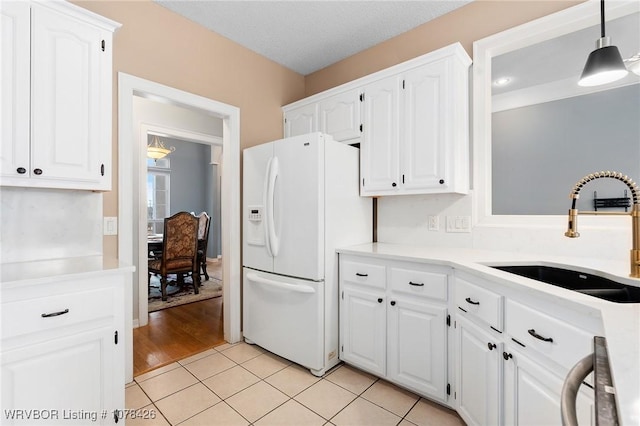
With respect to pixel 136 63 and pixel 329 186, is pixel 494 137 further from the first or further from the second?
pixel 136 63

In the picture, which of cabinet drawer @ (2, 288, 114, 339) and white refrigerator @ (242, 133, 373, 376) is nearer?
cabinet drawer @ (2, 288, 114, 339)

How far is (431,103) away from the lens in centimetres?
212

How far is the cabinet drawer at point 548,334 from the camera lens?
3.17 ft

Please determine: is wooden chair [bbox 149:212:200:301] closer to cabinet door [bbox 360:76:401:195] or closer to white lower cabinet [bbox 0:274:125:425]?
white lower cabinet [bbox 0:274:125:425]

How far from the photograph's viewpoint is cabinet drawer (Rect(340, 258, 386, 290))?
2016mm

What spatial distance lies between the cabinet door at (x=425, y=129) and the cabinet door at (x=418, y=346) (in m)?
0.85

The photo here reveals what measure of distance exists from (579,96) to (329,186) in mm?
2149

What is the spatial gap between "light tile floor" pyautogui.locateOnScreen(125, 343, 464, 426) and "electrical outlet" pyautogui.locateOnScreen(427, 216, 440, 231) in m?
1.20

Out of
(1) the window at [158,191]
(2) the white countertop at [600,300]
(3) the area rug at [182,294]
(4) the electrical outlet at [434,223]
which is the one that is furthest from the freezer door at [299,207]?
(1) the window at [158,191]

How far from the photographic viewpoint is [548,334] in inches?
42.6

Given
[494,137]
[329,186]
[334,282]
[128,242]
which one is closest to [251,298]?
[334,282]

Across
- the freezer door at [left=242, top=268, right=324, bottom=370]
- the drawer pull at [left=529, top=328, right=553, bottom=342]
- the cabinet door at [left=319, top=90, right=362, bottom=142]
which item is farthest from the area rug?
the drawer pull at [left=529, top=328, right=553, bottom=342]

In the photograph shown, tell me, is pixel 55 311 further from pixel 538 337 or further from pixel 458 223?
pixel 458 223

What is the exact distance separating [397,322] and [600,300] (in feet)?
3.76
